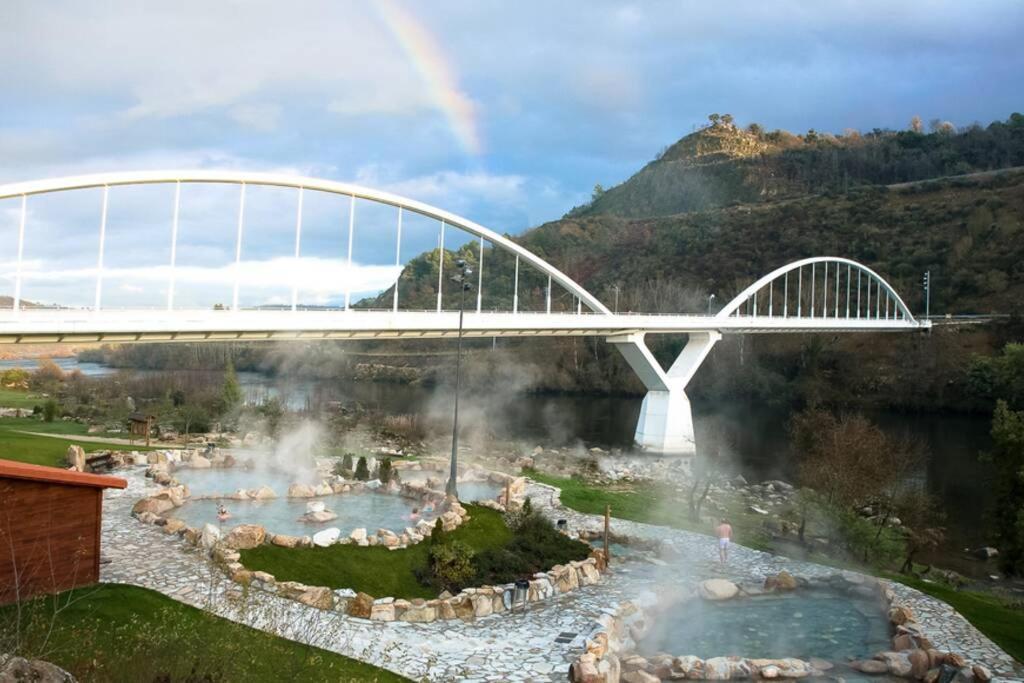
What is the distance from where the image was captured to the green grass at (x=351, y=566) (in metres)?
10.9

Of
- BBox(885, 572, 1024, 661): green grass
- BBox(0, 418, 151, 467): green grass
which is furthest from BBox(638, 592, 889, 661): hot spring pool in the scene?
BBox(0, 418, 151, 467): green grass

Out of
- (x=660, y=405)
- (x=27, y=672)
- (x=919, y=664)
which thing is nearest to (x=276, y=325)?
(x=27, y=672)

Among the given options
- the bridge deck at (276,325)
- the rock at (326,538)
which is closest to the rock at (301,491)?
the rock at (326,538)

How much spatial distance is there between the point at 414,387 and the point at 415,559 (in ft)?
172

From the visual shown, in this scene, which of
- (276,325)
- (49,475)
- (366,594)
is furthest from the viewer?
(276,325)

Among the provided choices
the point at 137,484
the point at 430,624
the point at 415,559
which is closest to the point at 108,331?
the point at 137,484

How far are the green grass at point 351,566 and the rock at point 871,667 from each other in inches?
224

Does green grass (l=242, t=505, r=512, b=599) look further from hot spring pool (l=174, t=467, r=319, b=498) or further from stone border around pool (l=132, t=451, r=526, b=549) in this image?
hot spring pool (l=174, t=467, r=319, b=498)

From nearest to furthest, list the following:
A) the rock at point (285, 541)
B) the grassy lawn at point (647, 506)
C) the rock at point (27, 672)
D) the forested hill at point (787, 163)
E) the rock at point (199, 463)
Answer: the rock at point (27, 672)
the rock at point (285, 541)
the grassy lawn at point (647, 506)
the rock at point (199, 463)
the forested hill at point (787, 163)

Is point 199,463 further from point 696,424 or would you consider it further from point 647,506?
point 696,424

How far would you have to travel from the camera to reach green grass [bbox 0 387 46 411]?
107ft

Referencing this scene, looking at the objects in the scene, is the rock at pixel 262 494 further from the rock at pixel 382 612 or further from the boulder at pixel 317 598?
the rock at pixel 382 612

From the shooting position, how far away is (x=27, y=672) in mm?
4625

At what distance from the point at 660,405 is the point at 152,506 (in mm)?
26222
